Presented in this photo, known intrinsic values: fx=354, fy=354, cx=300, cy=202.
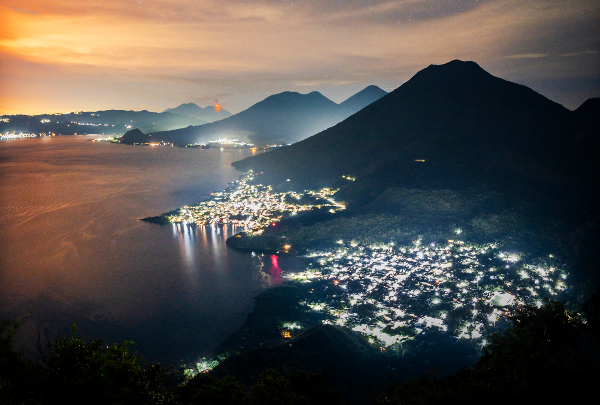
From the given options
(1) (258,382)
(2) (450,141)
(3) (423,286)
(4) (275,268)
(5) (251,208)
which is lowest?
(3) (423,286)

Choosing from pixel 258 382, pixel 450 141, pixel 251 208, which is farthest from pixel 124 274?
pixel 450 141

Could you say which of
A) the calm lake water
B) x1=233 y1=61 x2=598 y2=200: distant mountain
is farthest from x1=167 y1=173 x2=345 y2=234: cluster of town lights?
x1=233 y1=61 x2=598 y2=200: distant mountain

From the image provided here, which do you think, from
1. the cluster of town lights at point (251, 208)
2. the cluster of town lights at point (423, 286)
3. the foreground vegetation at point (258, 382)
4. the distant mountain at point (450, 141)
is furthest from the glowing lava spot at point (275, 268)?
the distant mountain at point (450, 141)

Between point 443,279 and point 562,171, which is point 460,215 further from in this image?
point 562,171

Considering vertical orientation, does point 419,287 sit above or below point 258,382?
below

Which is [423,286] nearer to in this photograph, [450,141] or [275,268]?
[275,268]

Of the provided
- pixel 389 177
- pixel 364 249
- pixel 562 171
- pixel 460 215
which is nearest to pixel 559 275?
pixel 460 215

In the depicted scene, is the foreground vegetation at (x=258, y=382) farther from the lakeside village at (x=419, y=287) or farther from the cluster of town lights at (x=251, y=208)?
the cluster of town lights at (x=251, y=208)
